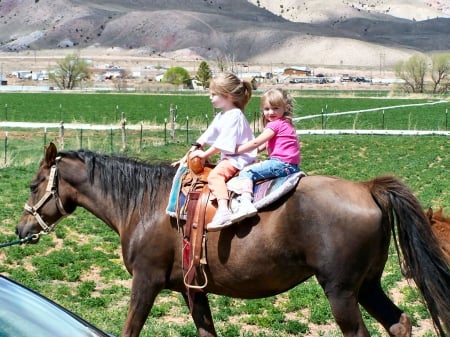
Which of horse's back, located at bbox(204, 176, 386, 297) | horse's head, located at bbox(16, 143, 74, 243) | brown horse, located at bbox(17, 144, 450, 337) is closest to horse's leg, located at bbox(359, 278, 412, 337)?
brown horse, located at bbox(17, 144, 450, 337)

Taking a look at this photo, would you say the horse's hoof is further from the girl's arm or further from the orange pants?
the girl's arm

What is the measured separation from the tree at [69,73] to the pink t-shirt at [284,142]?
11143cm

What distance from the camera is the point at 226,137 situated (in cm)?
610

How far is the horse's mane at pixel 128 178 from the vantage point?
656cm

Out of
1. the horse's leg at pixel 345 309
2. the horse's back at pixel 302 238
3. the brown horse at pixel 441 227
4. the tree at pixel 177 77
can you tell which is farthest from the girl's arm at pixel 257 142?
the tree at pixel 177 77

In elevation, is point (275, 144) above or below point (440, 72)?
above

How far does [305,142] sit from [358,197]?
25225mm

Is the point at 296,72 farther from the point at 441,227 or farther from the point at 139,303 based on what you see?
the point at 139,303

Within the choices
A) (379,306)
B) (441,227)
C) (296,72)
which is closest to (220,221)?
(379,306)

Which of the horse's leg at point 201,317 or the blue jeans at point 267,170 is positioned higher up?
the blue jeans at point 267,170

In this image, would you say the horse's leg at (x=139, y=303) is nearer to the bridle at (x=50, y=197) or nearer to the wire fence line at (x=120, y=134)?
the bridle at (x=50, y=197)

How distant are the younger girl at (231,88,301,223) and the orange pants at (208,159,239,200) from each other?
0.11 metres

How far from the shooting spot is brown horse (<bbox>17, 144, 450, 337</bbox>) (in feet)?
18.9

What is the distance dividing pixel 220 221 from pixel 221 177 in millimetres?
379
